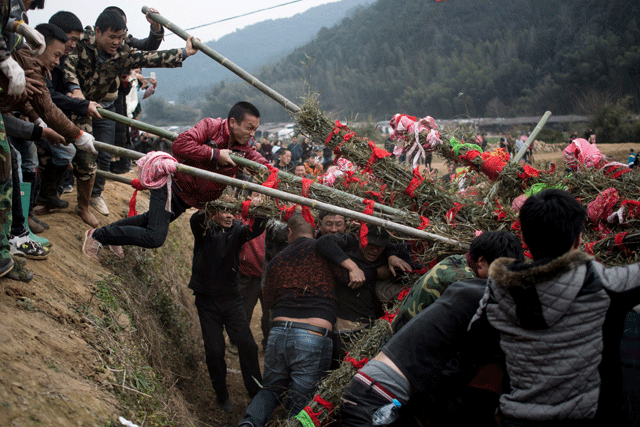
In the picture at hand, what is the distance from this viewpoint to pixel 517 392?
1927mm

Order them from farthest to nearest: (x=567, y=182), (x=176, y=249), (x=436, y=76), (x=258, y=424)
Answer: (x=436, y=76), (x=176, y=249), (x=567, y=182), (x=258, y=424)

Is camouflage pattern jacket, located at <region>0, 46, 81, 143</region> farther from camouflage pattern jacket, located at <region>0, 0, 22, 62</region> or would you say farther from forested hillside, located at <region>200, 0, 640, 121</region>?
forested hillside, located at <region>200, 0, 640, 121</region>

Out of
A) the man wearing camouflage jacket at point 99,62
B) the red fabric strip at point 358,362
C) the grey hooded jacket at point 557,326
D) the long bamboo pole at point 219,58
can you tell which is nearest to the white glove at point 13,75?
the man wearing camouflage jacket at point 99,62

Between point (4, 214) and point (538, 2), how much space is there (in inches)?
2488

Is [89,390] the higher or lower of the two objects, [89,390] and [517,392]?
the lower

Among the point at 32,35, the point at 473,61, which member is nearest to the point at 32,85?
the point at 32,35

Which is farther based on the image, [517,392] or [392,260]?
[392,260]

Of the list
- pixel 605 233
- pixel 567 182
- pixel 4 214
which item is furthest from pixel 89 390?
pixel 567 182

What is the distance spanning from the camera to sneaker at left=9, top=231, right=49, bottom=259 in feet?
12.0

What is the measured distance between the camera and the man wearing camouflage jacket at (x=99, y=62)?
191 inches

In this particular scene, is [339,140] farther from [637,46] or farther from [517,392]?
[637,46]

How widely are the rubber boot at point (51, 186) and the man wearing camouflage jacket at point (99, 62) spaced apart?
25cm

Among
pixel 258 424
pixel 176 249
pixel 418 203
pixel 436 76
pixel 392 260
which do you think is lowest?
pixel 436 76

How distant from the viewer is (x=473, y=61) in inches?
2151
